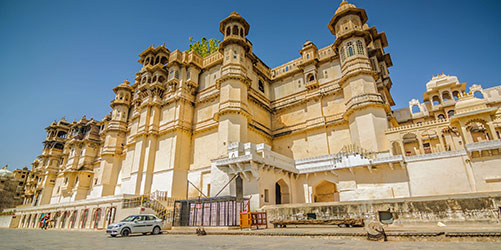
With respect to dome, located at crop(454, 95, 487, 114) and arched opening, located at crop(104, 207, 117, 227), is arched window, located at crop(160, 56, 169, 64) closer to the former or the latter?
arched opening, located at crop(104, 207, 117, 227)

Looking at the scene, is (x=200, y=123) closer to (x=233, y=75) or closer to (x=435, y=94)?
(x=233, y=75)

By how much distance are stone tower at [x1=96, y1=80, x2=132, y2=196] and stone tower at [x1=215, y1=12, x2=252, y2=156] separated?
23.0m

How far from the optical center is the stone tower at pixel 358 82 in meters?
23.0

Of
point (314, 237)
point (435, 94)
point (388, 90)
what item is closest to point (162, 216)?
point (314, 237)

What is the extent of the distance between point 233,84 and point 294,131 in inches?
359

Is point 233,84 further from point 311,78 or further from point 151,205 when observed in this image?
point 151,205

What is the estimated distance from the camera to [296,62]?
34.7 m

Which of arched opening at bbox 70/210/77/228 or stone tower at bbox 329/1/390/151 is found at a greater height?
stone tower at bbox 329/1/390/151

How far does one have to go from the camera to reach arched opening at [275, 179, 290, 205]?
23.0m

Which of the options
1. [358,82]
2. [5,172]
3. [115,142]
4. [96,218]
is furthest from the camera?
[5,172]

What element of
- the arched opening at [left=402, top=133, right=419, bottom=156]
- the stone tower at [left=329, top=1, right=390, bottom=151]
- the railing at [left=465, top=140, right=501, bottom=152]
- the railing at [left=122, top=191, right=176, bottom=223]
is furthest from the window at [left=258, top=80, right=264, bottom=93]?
the railing at [left=465, top=140, right=501, bottom=152]

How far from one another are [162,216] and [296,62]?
81.0ft

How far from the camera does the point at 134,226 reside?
48.8 ft

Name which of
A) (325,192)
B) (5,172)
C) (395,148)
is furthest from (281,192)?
(5,172)
